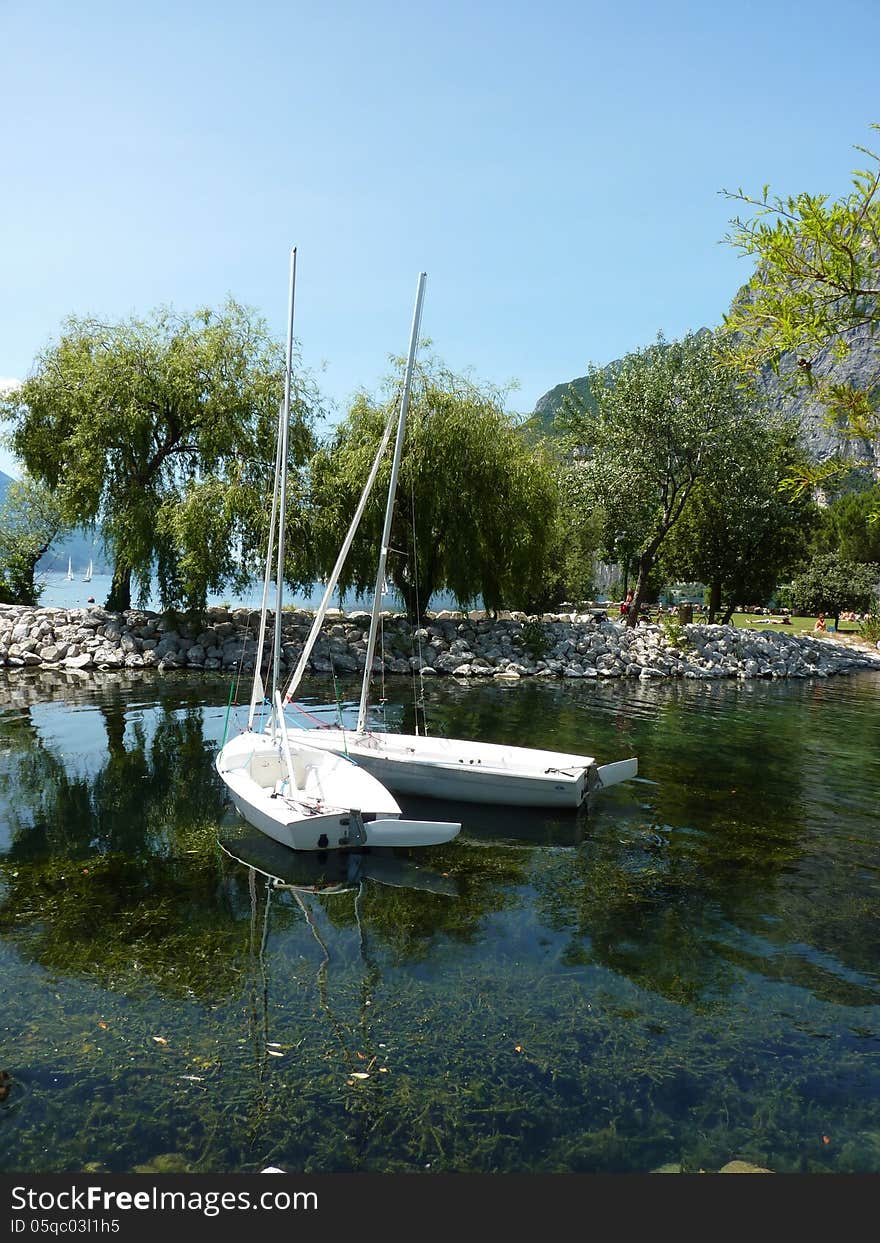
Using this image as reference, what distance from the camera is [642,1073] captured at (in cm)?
812

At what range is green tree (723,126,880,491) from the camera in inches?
295

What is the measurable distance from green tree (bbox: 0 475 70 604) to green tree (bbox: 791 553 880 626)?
54.9 meters

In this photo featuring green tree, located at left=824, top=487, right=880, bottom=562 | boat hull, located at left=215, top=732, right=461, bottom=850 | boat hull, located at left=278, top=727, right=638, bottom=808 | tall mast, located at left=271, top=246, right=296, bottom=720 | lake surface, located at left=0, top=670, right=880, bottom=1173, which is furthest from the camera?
green tree, located at left=824, top=487, right=880, bottom=562

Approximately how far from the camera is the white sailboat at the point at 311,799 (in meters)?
13.0

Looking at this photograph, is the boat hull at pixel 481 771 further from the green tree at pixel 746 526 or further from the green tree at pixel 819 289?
the green tree at pixel 746 526

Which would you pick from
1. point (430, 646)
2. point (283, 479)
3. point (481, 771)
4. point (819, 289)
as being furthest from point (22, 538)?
point (819, 289)

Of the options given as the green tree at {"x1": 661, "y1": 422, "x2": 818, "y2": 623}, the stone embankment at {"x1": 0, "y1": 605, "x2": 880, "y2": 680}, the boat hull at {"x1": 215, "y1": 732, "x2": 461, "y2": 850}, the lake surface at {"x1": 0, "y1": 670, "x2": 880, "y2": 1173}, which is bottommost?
the lake surface at {"x1": 0, "y1": 670, "x2": 880, "y2": 1173}

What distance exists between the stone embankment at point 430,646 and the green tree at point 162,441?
2.50 meters

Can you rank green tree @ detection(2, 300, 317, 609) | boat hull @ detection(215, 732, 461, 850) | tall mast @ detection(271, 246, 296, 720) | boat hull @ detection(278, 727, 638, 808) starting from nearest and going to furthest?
boat hull @ detection(215, 732, 461, 850) → boat hull @ detection(278, 727, 638, 808) → tall mast @ detection(271, 246, 296, 720) → green tree @ detection(2, 300, 317, 609)

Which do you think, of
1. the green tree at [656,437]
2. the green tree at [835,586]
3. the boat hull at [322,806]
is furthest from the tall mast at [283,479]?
the green tree at [835,586]

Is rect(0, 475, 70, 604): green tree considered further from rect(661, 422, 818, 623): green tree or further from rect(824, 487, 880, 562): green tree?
rect(824, 487, 880, 562): green tree

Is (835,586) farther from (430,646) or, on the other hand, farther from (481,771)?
(481,771)

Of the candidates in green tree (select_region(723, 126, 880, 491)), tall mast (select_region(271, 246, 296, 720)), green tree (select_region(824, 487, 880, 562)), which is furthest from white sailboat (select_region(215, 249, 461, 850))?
green tree (select_region(824, 487, 880, 562))

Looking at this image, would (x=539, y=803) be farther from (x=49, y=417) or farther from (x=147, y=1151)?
(x=49, y=417)
